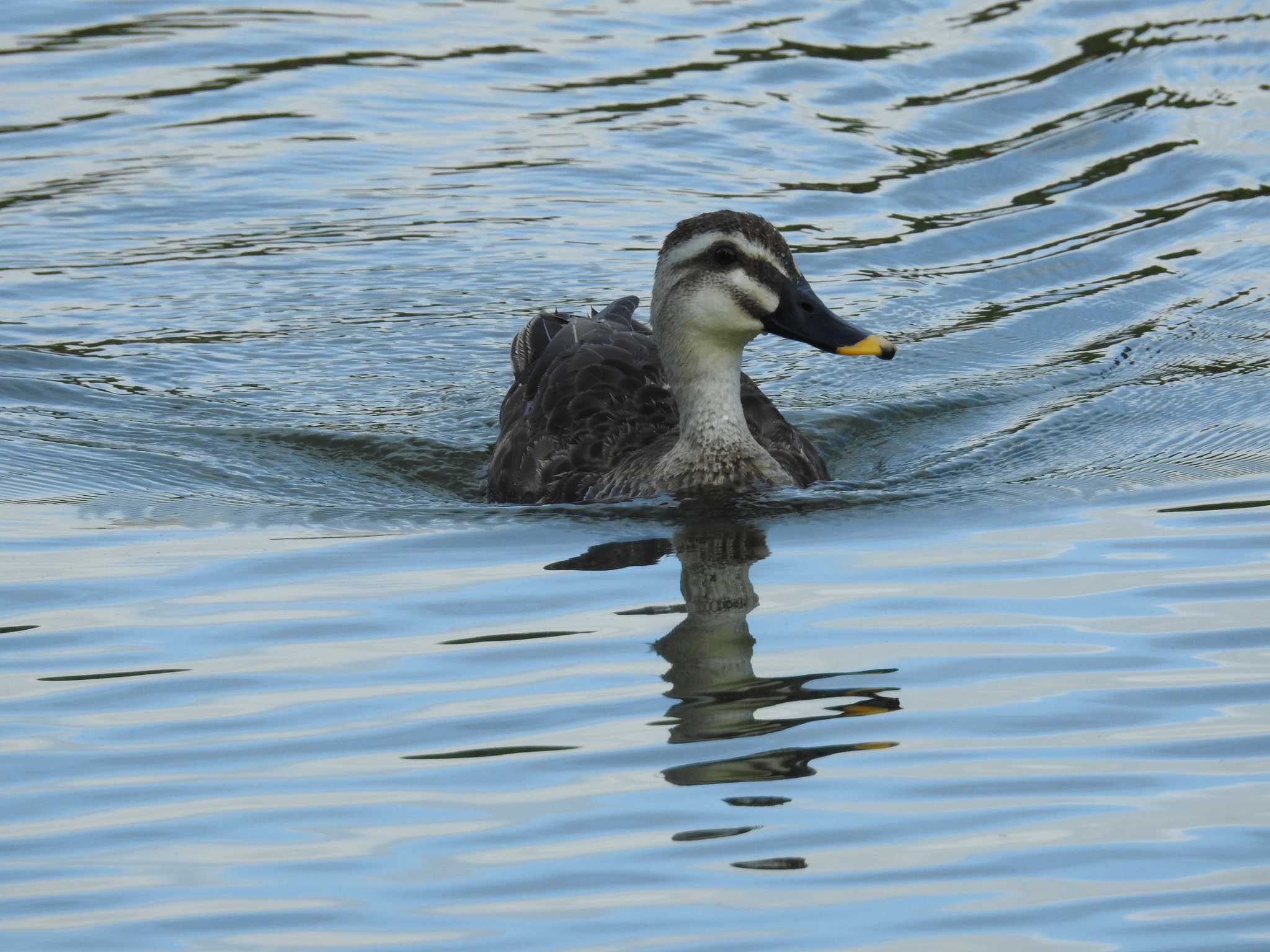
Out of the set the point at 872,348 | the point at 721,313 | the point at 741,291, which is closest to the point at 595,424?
the point at 721,313

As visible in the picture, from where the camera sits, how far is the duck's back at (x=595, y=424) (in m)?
10.1

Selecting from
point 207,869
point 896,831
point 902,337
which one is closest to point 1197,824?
point 896,831

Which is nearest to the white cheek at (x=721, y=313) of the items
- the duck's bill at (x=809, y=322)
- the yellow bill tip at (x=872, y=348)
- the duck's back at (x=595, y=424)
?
the duck's bill at (x=809, y=322)

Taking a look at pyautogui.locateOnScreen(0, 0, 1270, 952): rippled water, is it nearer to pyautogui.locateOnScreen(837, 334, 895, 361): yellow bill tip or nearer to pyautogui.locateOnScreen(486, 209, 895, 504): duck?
pyautogui.locateOnScreen(486, 209, 895, 504): duck

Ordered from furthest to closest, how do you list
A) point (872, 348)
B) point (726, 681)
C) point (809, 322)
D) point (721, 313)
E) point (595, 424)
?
point (595, 424), point (721, 313), point (809, 322), point (872, 348), point (726, 681)

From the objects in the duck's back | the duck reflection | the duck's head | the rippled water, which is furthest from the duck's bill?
the duck reflection

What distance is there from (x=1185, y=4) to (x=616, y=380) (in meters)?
10.3

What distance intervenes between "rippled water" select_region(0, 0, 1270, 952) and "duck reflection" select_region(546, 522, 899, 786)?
25 mm

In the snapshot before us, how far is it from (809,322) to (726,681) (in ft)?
8.92

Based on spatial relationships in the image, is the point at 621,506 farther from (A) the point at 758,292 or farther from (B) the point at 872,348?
(B) the point at 872,348

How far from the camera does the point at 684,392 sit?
9984 mm

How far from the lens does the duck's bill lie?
9.45 meters

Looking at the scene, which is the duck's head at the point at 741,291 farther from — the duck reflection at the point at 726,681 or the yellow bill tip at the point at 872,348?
the duck reflection at the point at 726,681

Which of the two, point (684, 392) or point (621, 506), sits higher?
point (684, 392)
